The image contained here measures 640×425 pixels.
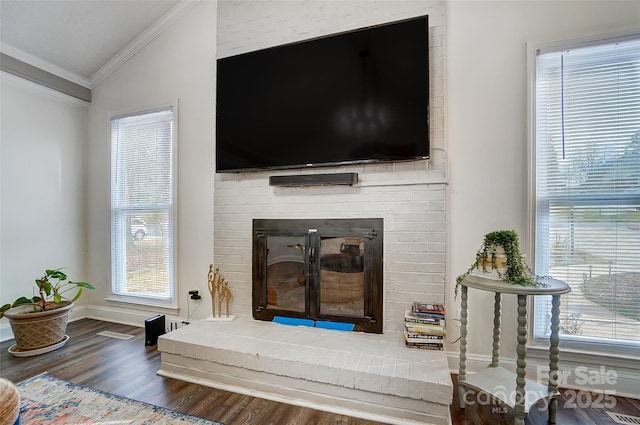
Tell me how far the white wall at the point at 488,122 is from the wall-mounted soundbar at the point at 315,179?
754 millimetres

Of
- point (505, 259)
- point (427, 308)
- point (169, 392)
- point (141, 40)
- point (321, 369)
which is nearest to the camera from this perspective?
point (505, 259)

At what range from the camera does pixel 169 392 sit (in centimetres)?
191

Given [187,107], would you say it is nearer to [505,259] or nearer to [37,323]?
[37,323]

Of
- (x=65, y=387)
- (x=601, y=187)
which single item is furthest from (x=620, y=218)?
(x=65, y=387)

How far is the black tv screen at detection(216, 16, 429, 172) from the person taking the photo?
213cm

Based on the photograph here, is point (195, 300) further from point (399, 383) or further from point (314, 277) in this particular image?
point (399, 383)

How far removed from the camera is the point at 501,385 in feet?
5.42

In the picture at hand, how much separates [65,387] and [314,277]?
1.82m

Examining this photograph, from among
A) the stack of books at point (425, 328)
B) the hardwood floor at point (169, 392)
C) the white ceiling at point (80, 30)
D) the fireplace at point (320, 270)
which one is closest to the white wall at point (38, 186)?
the white ceiling at point (80, 30)

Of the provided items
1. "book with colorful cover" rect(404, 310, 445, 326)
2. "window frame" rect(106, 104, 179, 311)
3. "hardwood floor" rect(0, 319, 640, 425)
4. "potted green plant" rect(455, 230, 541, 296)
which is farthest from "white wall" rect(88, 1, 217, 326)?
"potted green plant" rect(455, 230, 541, 296)

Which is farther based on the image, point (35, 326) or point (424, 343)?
point (35, 326)

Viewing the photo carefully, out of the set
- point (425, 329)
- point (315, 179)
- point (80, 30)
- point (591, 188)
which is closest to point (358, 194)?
point (315, 179)

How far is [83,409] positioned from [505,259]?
2597 mm

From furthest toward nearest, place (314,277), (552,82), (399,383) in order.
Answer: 1. (314,277)
2. (552,82)
3. (399,383)
